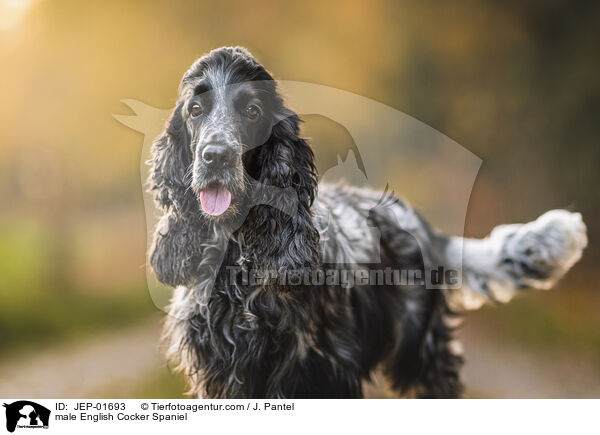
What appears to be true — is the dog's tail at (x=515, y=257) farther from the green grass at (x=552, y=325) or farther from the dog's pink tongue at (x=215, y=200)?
the dog's pink tongue at (x=215, y=200)

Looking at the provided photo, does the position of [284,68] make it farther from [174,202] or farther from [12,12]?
[12,12]

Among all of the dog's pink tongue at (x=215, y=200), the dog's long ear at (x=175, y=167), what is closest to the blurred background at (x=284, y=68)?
the dog's long ear at (x=175, y=167)

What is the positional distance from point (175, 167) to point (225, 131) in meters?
0.30

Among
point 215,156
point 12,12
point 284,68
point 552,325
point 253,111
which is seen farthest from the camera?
point 552,325

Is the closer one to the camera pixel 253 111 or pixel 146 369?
pixel 253 111

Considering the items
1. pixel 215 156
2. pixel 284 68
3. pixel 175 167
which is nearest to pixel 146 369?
pixel 175 167

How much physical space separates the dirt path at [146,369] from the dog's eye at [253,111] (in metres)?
1.18

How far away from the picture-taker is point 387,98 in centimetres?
238

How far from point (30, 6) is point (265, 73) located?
1359 millimetres

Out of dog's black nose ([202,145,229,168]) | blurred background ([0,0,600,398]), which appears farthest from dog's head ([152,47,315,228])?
blurred background ([0,0,600,398])

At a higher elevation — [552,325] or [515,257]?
[515,257]

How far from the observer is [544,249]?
231cm

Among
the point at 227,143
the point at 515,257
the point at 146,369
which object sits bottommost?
the point at 146,369
